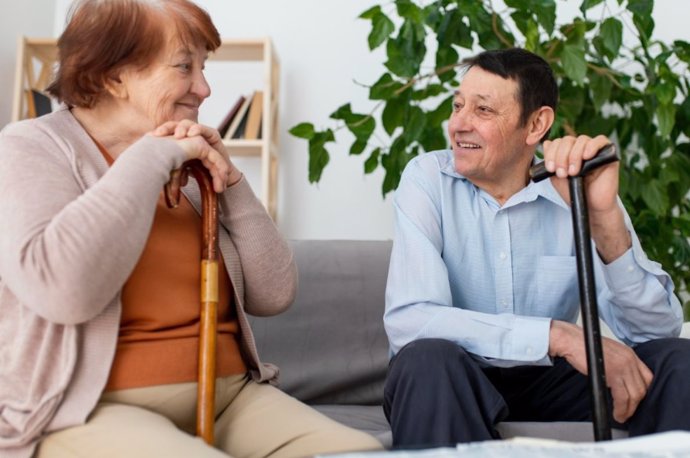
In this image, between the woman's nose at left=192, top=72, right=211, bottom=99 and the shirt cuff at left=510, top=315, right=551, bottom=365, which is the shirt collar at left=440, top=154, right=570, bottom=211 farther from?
the woman's nose at left=192, top=72, right=211, bottom=99

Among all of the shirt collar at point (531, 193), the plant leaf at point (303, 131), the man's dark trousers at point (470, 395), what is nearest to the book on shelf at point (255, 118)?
the plant leaf at point (303, 131)

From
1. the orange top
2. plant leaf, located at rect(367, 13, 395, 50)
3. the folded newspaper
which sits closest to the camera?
the folded newspaper

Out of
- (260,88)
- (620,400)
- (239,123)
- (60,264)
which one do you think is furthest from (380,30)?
(60,264)

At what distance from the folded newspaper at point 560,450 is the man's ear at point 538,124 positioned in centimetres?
113

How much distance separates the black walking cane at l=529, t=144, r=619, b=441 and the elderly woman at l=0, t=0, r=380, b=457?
0.34 metres

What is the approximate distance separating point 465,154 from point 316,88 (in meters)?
2.12

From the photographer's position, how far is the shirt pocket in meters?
1.77

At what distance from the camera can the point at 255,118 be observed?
3646 millimetres

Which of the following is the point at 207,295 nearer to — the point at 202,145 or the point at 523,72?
the point at 202,145

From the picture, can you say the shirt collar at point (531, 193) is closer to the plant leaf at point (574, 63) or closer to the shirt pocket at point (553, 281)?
the shirt pocket at point (553, 281)

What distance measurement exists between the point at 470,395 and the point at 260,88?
271 cm

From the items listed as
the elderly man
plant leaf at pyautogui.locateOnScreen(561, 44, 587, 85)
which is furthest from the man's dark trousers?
plant leaf at pyautogui.locateOnScreen(561, 44, 587, 85)

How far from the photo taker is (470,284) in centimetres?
175

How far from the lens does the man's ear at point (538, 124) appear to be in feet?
6.38
